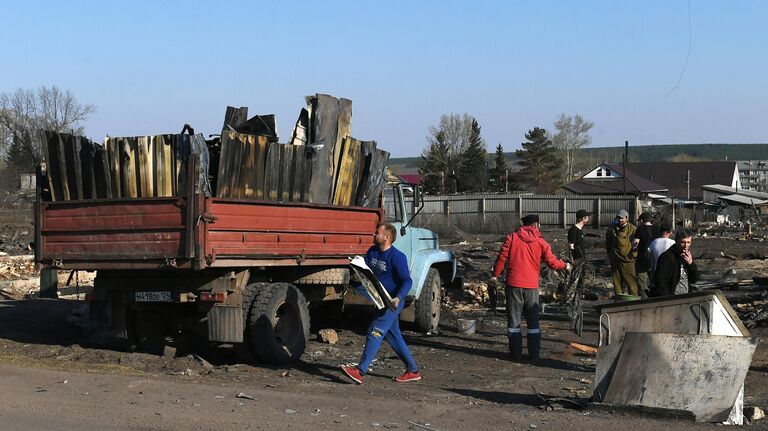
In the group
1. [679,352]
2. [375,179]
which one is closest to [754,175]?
[375,179]

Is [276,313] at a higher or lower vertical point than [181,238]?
lower

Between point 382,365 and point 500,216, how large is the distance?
47.1 meters

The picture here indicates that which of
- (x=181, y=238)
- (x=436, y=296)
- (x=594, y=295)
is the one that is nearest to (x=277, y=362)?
(x=181, y=238)

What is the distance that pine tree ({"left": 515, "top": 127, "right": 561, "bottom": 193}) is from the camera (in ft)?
325

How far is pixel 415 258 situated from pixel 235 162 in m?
4.30

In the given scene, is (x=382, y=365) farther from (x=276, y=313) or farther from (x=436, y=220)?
(x=436, y=220)

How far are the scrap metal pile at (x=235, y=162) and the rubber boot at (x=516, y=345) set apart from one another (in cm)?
275

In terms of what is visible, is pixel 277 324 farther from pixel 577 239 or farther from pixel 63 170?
pixel 577 239

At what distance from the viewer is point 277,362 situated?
10.8 meters

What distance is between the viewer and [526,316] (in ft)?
37.7

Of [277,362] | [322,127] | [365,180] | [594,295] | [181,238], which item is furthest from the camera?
[594,295]

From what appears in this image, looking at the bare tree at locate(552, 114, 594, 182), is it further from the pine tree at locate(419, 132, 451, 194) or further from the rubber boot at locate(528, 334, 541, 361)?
the rubber boot at locate(528, 334, 541, 361)

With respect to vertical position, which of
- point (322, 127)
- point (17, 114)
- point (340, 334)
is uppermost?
point (17, 114)

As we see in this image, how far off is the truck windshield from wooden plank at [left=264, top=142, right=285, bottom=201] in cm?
307
